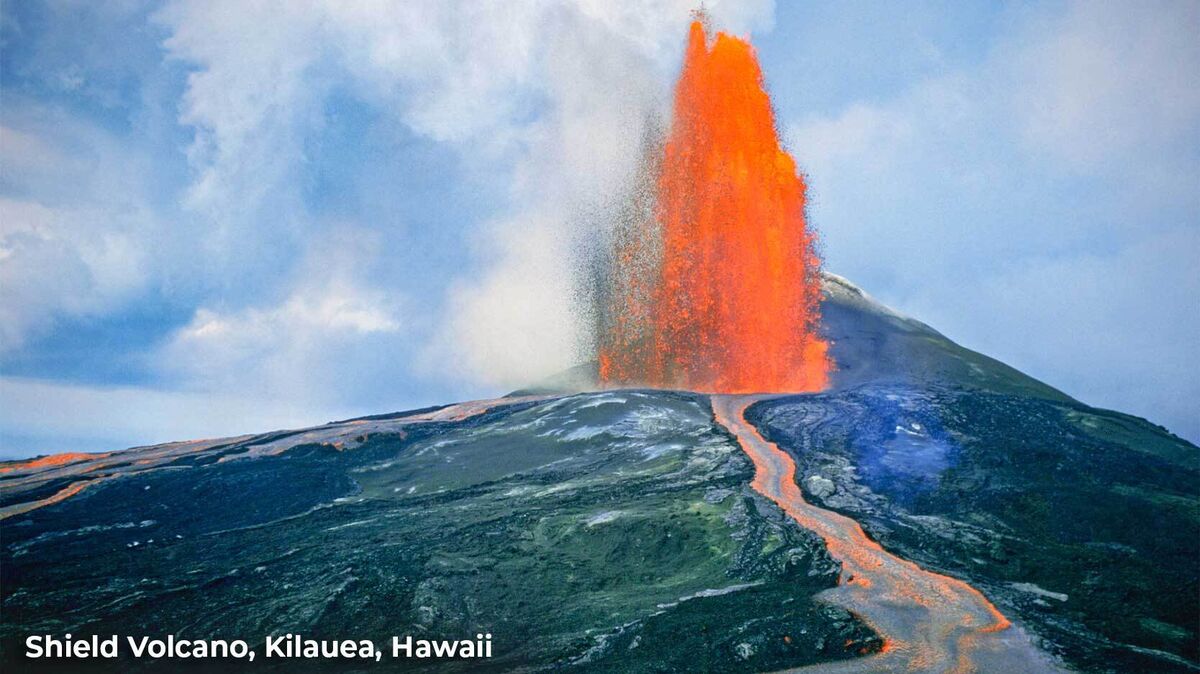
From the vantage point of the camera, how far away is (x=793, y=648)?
20.1 m

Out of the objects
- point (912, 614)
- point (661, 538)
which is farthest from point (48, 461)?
point (912, 614)

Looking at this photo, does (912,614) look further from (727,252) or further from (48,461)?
(48,461)

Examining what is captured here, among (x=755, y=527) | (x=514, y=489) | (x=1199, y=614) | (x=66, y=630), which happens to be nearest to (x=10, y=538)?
(x=66, y=630)

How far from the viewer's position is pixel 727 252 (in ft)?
237

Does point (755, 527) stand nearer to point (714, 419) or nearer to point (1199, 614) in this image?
point (1199, 614)

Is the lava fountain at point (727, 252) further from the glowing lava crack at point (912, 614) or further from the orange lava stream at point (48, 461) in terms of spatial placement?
the orange lava stream at point (48, 461)

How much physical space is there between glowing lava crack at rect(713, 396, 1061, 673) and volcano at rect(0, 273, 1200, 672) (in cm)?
12

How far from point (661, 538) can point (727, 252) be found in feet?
152

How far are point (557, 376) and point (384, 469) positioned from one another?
39358mm

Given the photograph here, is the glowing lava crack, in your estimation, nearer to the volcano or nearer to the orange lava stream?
the volcano

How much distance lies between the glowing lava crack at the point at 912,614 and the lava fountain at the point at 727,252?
37332mm

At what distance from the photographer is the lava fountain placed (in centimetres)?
7088

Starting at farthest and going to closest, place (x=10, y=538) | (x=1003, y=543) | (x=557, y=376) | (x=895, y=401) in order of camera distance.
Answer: (x=557, y=376)
(x=895, y=401)
(x=10, y=538)
(x=1003, y=543)

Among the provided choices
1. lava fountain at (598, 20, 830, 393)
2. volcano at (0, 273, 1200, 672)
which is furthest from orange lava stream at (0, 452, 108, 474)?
lava fountain at (598, 20, 830, 393)
